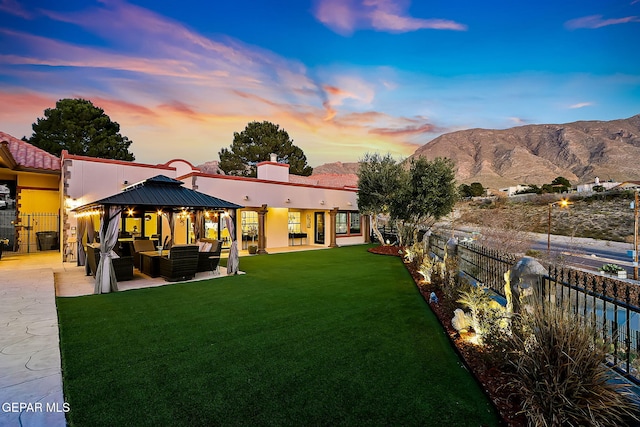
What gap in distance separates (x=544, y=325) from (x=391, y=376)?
1.50m

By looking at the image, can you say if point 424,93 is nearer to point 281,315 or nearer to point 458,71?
point 458,71

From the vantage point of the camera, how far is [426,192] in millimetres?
15203

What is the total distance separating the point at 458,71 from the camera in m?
21.3

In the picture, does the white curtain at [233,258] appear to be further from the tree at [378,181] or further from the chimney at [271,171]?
the tree at [378,181]

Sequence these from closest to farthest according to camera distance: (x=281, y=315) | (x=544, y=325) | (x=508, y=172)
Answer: (x=544, y=325), (x=281, y=315), (x=508, y=172)

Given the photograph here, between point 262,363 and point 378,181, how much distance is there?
13.5 metres

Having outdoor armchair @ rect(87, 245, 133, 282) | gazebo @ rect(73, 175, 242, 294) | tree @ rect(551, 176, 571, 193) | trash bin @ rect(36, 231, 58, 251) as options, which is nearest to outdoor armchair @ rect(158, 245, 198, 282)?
outdoor armchair @ rect(87, 245, 133, 282)

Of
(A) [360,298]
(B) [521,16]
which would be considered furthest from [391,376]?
(B) [521,16]

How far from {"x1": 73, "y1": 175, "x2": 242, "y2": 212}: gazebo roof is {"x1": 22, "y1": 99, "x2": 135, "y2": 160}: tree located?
19.5 m

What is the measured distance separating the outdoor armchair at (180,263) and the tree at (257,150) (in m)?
25.2

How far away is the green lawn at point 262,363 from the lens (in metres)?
2.55

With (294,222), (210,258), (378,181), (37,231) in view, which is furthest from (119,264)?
(378,181)

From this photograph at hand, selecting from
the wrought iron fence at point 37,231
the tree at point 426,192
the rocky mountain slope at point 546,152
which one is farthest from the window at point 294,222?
the rocky mountain slope at point 546,152

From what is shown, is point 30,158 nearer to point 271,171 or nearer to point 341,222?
point 271,171
